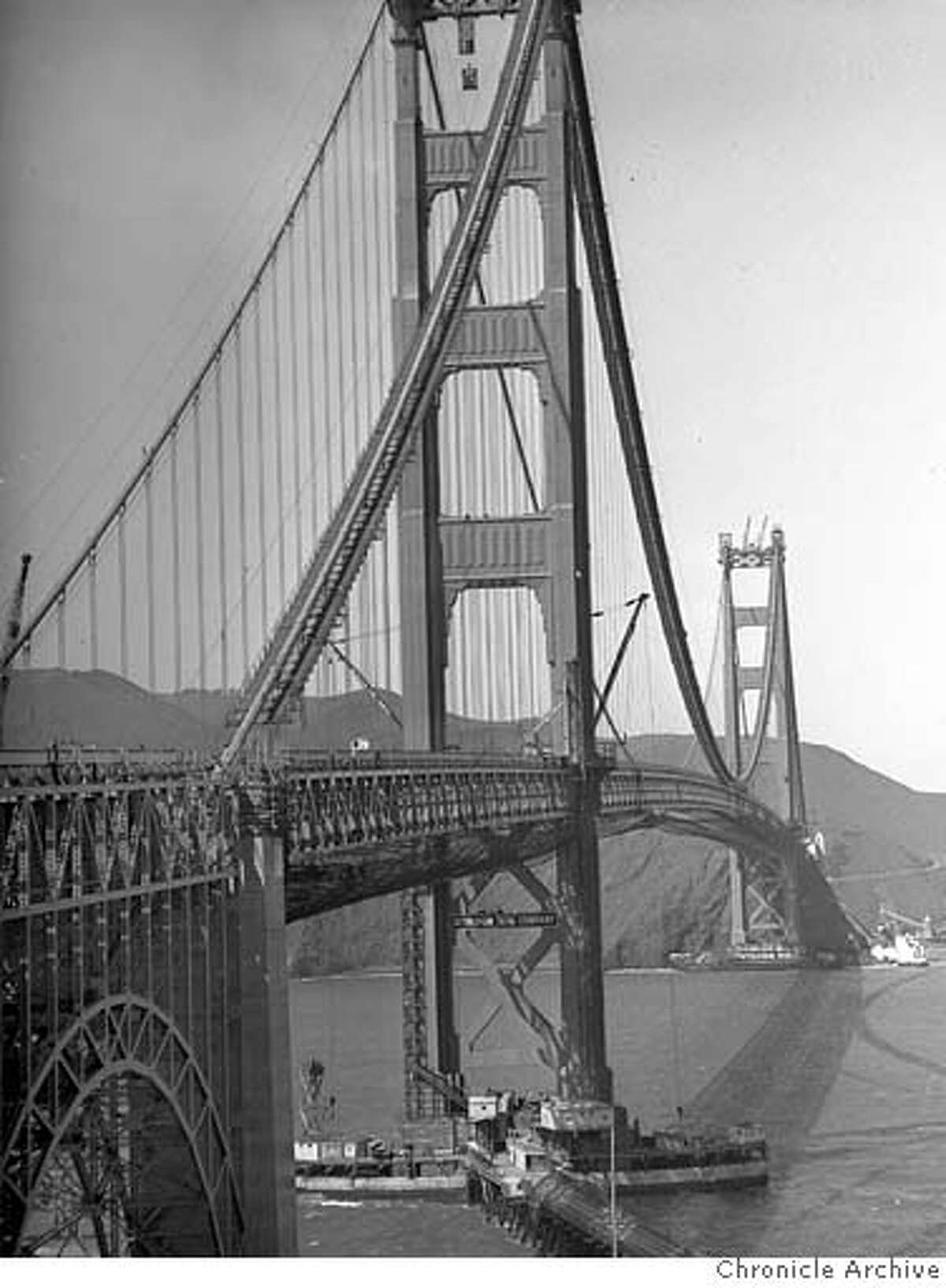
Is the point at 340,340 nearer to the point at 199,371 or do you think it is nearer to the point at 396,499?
the point at 396,499

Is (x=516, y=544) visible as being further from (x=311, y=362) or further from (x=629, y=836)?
(x=311, y=362)

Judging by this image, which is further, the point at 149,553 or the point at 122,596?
the point at 149,553

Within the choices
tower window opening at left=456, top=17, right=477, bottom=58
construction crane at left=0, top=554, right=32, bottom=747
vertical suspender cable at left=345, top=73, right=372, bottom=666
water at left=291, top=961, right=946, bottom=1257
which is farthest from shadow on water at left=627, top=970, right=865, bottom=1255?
construction crane at left=0, top=554, right=32, bottom=747

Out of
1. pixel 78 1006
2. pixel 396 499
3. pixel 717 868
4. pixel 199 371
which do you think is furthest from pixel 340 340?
pixel 78 1006

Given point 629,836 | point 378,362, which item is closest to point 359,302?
point 378,362

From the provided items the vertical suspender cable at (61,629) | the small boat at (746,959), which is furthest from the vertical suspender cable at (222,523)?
the small boat at (746,959)

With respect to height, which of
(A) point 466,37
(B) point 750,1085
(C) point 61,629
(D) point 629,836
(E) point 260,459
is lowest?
(B) point 750,1085
